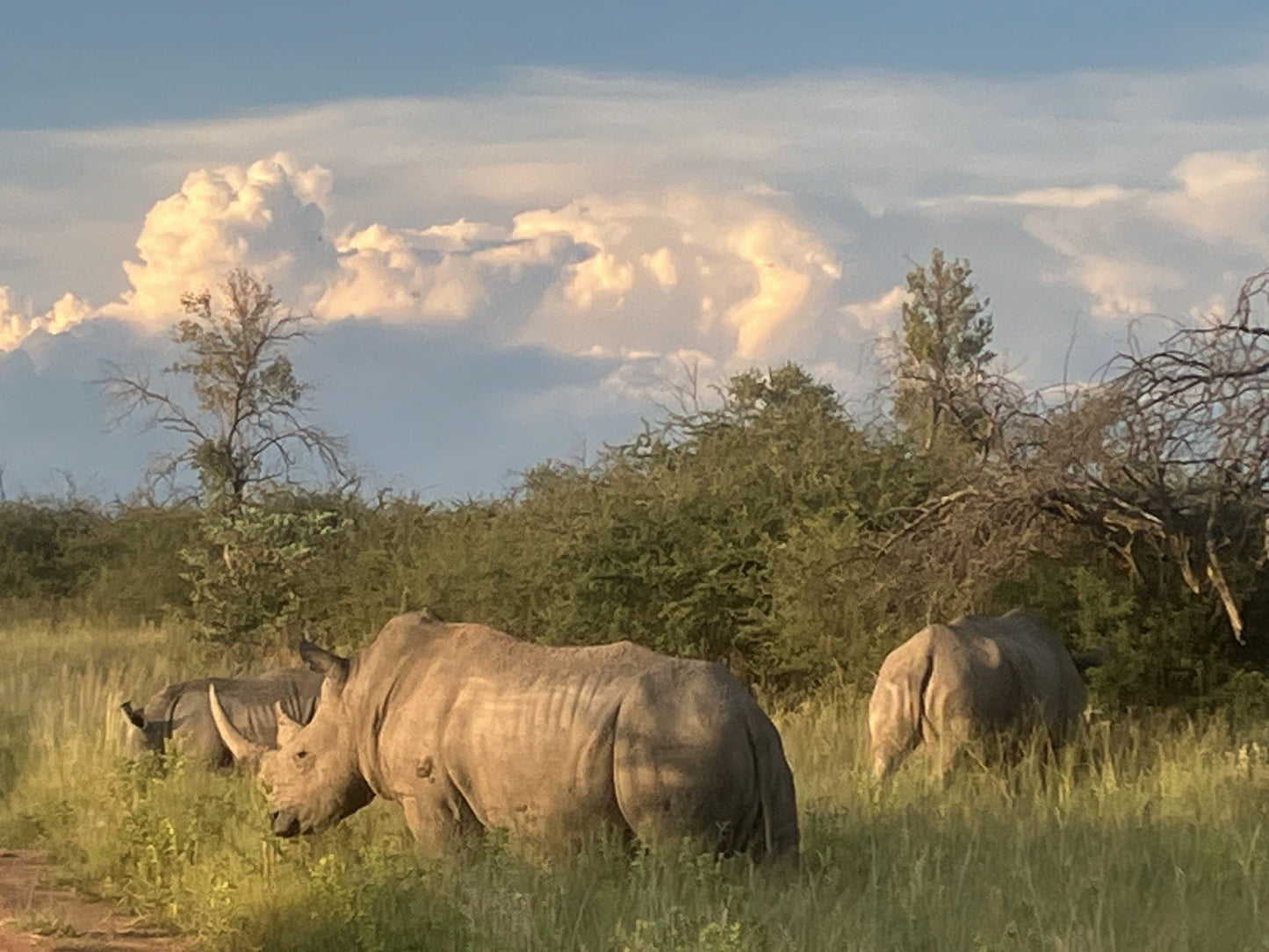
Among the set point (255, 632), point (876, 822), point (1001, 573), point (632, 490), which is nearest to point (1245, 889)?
point (876, 822)

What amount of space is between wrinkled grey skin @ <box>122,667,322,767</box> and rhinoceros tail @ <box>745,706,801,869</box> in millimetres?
5034

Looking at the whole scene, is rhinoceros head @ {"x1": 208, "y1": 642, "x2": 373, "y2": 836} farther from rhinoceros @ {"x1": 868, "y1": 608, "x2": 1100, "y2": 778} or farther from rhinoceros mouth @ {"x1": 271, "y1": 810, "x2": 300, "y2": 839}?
rhinoceros @ {"x1": 868, "y1": 608, "x2": 1100, "y2": 778}

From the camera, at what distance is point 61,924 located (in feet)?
25.6

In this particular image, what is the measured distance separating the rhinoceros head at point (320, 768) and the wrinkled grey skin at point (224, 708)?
3183 millimetres

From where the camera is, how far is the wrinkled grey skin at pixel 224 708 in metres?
11.6

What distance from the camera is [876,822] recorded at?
28.8 ft

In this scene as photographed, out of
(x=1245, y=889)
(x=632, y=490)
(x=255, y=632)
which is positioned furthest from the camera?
(x=255, y=632)

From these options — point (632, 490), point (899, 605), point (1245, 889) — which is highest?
point (632, 490)

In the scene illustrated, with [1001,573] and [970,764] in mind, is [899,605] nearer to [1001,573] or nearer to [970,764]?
[1001,573]

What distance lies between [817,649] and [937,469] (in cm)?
234

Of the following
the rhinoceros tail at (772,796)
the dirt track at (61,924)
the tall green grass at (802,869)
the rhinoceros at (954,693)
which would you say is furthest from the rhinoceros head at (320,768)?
the rhinoceros at (954,693)

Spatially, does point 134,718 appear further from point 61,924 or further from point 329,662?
point 329,662

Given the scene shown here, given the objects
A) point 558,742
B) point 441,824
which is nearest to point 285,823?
point 441,824

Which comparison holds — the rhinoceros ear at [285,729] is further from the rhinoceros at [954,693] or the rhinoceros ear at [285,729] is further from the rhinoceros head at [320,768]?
the rhinoceros at [954,693]
